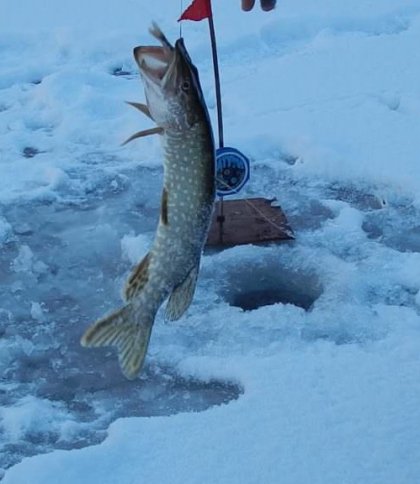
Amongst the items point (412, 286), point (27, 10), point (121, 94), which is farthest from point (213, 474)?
point (27, 10)

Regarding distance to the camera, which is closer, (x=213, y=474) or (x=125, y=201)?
(x=213, y=474)

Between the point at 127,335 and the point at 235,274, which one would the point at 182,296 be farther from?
the point at 235,274

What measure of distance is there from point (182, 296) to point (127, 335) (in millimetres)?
177

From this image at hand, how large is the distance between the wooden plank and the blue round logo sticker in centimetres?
27

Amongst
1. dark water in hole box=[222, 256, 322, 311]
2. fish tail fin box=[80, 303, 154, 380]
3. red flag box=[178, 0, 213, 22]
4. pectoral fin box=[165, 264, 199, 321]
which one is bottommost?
dark water in hole box=[222, 256, 322, 311]

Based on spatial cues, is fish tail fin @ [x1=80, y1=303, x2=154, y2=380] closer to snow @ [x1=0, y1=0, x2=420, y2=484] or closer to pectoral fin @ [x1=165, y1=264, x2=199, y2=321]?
pectoral fin @ [x1=165, y1=264, x2=199, y2=321]

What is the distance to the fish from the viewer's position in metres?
2.54

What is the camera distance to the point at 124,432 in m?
3.42

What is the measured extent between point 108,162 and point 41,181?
419 mm

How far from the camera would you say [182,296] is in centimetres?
266

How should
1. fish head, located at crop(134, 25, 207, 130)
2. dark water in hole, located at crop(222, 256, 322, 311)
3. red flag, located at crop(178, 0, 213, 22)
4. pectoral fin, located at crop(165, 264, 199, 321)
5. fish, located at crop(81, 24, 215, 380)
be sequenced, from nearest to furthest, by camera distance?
fish head, located at crop(134, 25, 207, 130) < fish, located at crop(81, 24, 215, 380) < pectoral fin, located at crop(165, 264, 199, 321) < red flag, located at crop(178, 0, 213, 22) < dark water in hole, located at crop(222, 256, 322, 311)

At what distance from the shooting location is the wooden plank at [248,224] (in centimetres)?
480

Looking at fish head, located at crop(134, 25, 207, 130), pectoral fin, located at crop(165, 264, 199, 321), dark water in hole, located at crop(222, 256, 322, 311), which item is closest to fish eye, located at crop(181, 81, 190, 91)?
fish head, located at crop(134, 25, 207, 130)

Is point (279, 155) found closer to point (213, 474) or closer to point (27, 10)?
point (213, 474)
